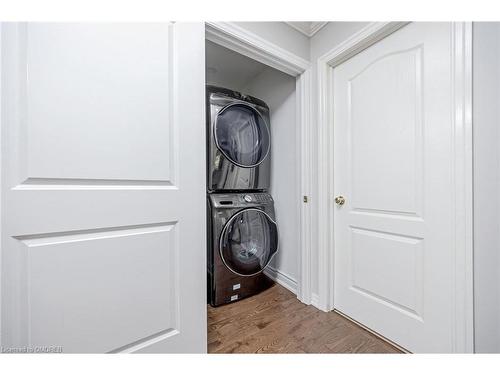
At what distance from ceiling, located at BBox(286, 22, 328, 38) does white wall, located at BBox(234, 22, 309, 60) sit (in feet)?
0.06

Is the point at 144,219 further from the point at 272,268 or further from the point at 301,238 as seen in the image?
the point at 272,268

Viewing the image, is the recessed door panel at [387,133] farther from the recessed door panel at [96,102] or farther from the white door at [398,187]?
the recessed door panel at [96,102]

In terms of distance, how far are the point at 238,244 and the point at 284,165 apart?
84 centimetres

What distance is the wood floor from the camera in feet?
3.72

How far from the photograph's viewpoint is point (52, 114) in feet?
2.38

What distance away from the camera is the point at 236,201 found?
5.30 ft

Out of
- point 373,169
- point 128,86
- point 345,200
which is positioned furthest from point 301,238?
point 128,86

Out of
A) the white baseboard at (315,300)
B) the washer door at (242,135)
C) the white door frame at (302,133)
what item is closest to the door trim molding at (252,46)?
the white door frame at (302,133)

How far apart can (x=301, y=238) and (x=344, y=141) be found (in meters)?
0.81

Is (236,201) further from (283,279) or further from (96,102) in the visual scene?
(96,102)

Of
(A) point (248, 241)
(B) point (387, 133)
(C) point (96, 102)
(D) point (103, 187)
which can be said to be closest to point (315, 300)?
(A) point (248, 241)

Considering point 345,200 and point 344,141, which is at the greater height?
point 344,141

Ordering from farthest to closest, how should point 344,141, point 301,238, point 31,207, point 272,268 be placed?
point 272,268 → point 301,238 → point 344,141 → point 31,207

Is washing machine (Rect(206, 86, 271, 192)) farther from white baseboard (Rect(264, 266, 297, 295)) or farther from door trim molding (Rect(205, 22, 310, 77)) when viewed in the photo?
white baseboard (Rect(264, 266, 297, 295))
